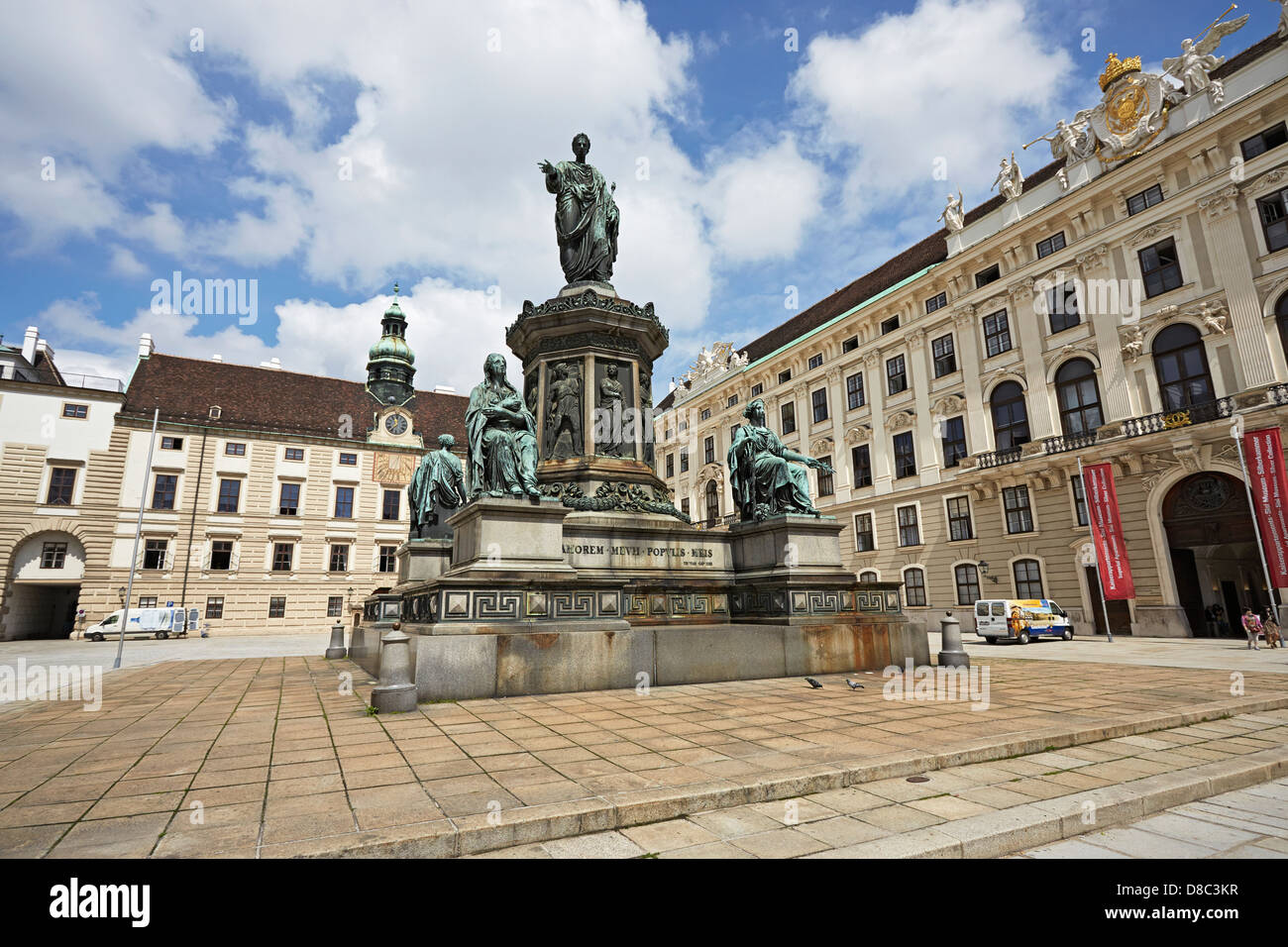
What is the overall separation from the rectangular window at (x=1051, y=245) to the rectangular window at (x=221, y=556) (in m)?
46.5

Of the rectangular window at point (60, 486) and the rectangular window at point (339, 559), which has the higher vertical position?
the rectangular window at point (60, 486)

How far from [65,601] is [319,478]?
16.3 m

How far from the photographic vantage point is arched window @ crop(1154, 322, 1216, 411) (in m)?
23.5

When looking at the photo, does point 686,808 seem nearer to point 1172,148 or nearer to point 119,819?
point 119,819

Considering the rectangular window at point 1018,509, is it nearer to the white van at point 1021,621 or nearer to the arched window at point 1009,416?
the arched window at point 1009,416

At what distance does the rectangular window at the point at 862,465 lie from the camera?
36.2 meters

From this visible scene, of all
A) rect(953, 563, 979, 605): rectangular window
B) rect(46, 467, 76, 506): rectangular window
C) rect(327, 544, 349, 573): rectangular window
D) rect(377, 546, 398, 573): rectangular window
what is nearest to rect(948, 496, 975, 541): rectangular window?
rect(953, 563, 979, 605): rectangular window

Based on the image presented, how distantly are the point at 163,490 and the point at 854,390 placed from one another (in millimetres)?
41267

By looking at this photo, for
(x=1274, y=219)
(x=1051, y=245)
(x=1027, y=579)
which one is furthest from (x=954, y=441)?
(x=1274, y=219)

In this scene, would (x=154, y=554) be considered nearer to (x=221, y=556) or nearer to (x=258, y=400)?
(x=221, y=556)

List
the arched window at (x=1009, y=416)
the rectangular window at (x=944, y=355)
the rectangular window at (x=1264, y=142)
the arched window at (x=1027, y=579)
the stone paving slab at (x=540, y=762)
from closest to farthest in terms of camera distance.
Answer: the stone paving slab at (x=540, y=762) → the rectangular window at (x=1264, y=142) → the arched window at (x=1027, y=579) → the arched window at (x=1009, y=416) → the rectangular window at (x=944, y=355)

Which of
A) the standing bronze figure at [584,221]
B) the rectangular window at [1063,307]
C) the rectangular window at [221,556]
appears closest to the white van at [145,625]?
the rectangular window at [221,556]

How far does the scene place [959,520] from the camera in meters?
31.1

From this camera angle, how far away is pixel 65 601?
40.1m
